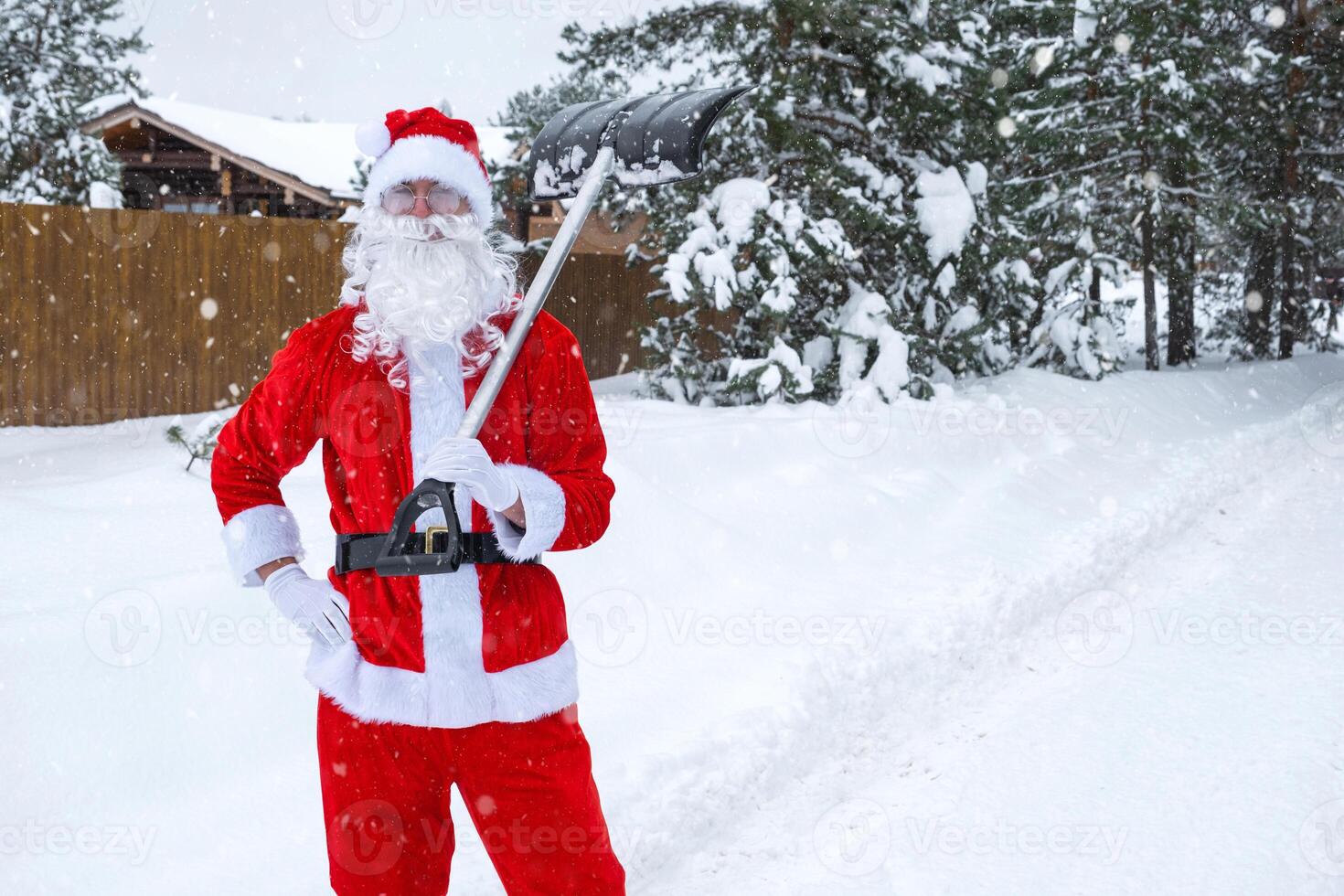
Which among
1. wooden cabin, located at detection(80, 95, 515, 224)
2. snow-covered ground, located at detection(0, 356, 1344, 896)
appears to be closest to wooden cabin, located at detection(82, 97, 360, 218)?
wooden cabin, located at detection(80, 95, 515, 224)

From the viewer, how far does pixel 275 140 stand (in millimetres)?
23688

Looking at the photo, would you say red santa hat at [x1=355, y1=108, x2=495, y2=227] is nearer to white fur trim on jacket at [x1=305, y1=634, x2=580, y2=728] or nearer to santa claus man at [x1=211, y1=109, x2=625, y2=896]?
santa claus man at [x1=211, y1=109, x2=625, y2=896]

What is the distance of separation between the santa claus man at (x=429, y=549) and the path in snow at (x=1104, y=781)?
55.5 inches

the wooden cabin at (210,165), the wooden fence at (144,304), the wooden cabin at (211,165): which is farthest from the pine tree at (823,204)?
the wooden cabin at (210,165)

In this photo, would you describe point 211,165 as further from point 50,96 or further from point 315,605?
point 315,605

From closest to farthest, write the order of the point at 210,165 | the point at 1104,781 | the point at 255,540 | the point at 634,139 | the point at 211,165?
the point at 255,540 < the point at 634,139 < the point at 1104,781 < the point at 211,165 < the point at 210,165

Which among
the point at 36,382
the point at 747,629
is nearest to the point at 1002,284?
the point at 747,629

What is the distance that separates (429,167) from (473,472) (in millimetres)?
678

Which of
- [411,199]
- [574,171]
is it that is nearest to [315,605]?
[411,199]

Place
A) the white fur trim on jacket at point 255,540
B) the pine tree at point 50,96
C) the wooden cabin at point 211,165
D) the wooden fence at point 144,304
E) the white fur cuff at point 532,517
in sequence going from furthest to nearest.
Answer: the wooden cabin at point 211,165
the pine tree at point 50,96
the wooden fence at point 144,304
the white fur trim on jacket at point 255,540
the white fur cuff at point 532,517

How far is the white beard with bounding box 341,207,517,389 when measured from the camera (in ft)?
6.82

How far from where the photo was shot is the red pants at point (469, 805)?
2033 mm

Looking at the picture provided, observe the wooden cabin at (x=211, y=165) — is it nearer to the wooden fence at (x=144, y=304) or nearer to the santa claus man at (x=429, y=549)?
the wooden fence at (x=144, y=304)

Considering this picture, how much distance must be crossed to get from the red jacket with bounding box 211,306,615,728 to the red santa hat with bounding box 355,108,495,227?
29 centimetres
